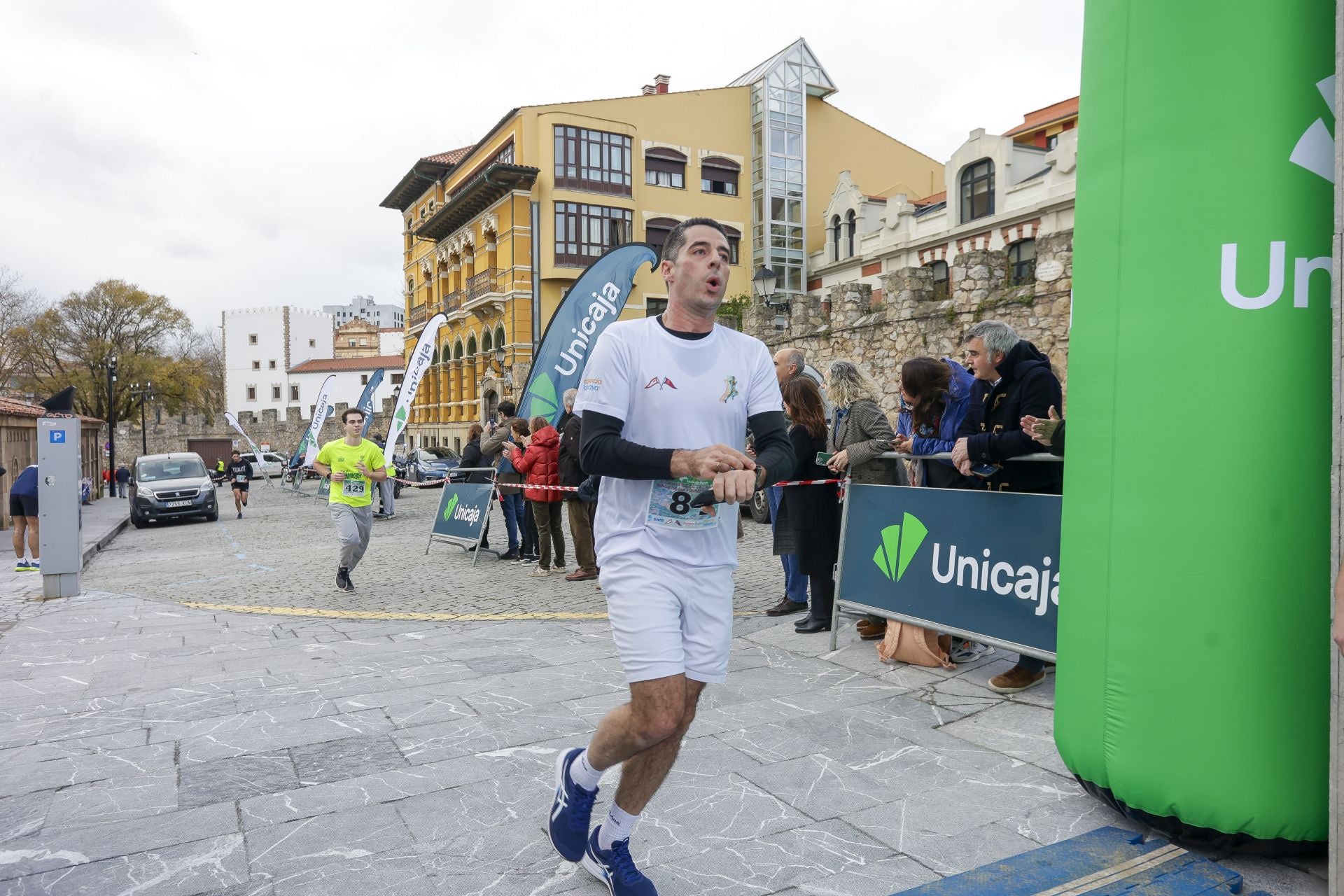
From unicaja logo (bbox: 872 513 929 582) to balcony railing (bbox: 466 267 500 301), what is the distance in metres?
36.6

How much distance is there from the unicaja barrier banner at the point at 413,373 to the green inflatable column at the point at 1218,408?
1473 cm

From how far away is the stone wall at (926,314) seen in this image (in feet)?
44.2

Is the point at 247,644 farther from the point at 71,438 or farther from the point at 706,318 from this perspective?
the point at 706,318

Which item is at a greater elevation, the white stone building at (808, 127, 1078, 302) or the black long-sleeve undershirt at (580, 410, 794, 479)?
the white stone building at (808, 127, 1078, 302)

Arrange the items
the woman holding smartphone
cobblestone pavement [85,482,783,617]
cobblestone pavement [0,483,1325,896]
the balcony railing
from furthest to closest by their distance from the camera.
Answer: the balcony railing
cobblestone pavement [85,482,783,617]
the woman holding smartphone
cobblestone pavement [0,483,1325,896]

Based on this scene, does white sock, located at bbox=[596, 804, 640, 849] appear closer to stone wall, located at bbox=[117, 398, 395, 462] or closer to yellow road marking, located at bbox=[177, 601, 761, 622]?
yellow road marking, located at bbox=[177, 601, 761, 622]

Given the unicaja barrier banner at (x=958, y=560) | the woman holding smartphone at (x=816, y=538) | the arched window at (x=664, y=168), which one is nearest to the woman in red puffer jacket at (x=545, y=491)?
the woman holding smartphone at (x=816, y=538)

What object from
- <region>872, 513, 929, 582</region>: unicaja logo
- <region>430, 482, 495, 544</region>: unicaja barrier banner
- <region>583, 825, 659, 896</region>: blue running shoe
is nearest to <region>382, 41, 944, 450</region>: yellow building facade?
<region>430, 482, 495, 544</region>: unicaja barrier banner

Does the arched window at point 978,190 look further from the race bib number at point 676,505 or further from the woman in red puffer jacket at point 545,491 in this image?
the race bib number at point 676,505

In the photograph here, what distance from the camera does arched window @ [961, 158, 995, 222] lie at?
90.9ft

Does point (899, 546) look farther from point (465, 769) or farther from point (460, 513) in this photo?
point (460, 513)

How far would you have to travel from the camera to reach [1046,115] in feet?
102

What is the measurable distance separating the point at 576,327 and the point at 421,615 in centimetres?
432

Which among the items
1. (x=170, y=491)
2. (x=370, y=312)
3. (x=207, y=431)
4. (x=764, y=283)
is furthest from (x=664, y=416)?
(x=370, y=312)
